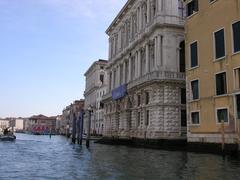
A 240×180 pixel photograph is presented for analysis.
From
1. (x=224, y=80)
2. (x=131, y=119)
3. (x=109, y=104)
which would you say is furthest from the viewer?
(x=109, y=104)

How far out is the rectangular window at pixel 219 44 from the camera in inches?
985

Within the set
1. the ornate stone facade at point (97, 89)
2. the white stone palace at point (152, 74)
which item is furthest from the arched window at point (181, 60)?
the ornate stone facade at point (97, 89)

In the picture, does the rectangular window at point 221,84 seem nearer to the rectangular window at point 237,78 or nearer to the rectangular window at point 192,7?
the rectangular window at point 237,78

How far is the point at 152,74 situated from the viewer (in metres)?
35.9

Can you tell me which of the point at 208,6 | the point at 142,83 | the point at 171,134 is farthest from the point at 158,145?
the point at 208,6

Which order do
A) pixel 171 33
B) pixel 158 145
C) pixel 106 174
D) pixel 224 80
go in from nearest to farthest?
pixel 106 174 → pixel 224 80 → pixel 158 145 → pixel 171 33

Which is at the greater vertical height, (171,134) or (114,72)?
(114,72)

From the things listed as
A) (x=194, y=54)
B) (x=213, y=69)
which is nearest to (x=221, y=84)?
(x=213, y=69)

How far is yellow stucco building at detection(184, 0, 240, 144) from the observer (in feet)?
77.2

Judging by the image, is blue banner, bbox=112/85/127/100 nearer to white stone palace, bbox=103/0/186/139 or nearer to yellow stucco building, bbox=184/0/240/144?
white stone palace, bbox=103/0/186/139

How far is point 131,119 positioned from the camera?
43562 millimetres

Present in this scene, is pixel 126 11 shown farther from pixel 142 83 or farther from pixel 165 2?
pixel 142 83

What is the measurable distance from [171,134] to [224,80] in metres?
11.4

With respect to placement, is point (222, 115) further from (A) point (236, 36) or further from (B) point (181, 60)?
(B) point (181, 60)
